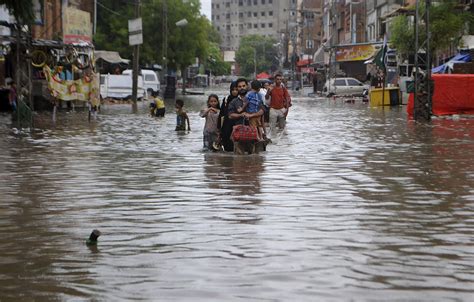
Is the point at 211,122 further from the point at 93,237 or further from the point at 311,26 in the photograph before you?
the point at 311,26

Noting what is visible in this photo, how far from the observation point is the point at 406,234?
8.67 meters

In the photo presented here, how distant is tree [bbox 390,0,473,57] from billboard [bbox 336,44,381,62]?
64.5 ft

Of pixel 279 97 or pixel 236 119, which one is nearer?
pixel 236 119

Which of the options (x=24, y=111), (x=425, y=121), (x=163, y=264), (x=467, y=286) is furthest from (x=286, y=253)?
(x=425, y=121)

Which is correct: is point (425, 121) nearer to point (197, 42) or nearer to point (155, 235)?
point (155, 235)

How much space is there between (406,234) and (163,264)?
2442 mm

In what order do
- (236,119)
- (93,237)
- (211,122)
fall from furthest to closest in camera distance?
(211,122)
(236,119)
(93,237)

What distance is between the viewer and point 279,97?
2505cm

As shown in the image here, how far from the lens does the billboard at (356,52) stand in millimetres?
75050

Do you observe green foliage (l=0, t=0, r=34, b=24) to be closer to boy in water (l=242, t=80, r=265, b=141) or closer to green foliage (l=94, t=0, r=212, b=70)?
boy in water (l=242, t=80, r=265, b=141)

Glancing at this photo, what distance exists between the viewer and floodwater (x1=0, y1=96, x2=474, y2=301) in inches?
258

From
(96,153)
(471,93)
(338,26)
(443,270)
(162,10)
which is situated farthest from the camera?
(338,26)

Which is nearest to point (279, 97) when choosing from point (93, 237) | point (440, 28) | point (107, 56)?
point (93, 237)

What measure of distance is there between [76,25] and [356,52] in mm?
34411
